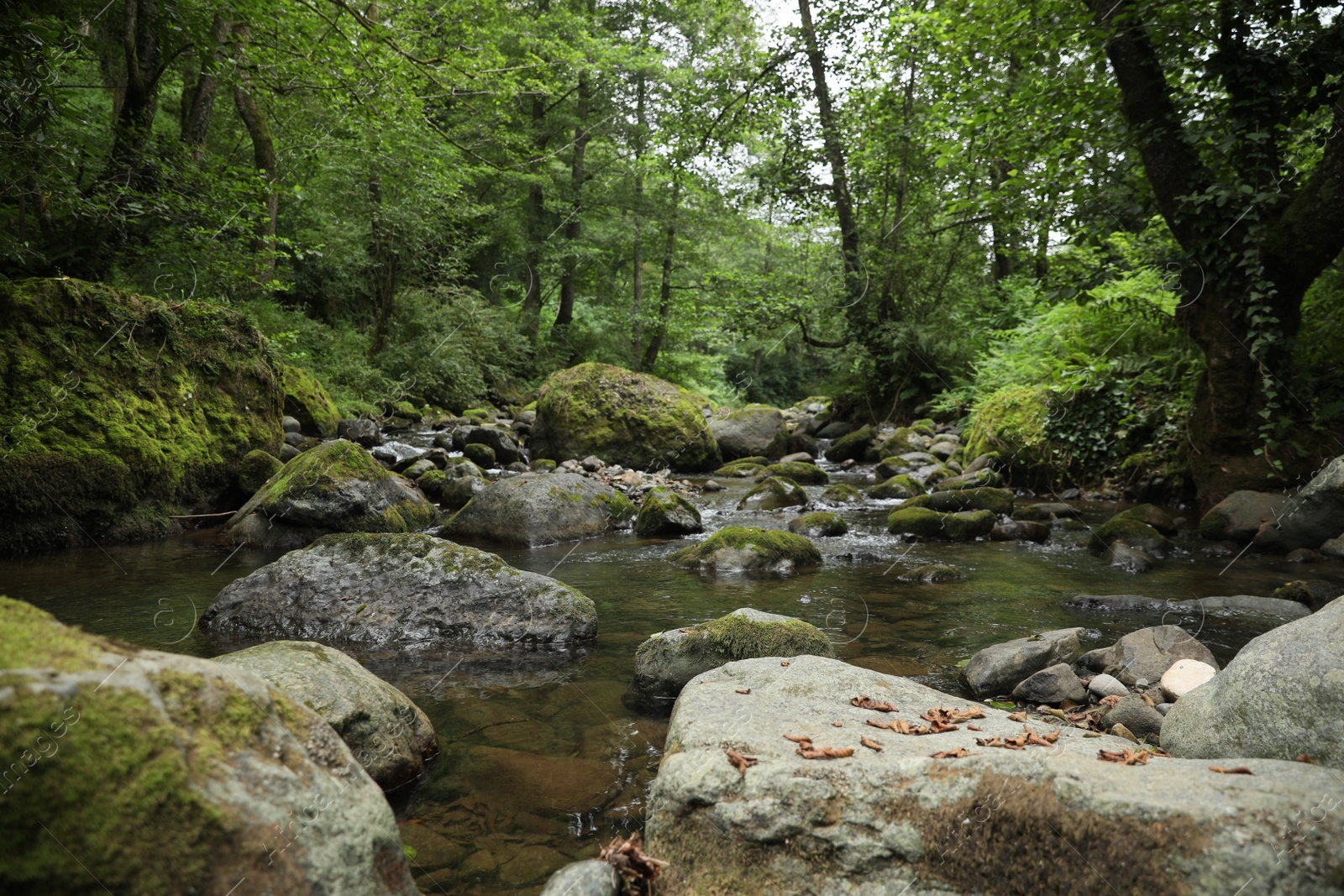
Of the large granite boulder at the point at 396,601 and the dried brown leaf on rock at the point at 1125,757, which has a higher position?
the dried brown leaf on rock at the point at 1125,757

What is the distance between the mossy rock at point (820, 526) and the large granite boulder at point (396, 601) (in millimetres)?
4419

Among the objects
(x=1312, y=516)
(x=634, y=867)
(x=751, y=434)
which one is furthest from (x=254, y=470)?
(x=1312, y=516)

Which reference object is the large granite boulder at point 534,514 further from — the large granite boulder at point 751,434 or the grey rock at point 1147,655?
the large granite boulder at point 751,434

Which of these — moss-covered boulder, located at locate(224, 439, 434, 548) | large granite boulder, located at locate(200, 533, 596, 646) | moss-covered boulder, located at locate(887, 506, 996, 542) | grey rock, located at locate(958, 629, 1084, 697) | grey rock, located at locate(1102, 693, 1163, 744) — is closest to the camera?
grey rock, located at locate(1102, 693, 1163, 744)

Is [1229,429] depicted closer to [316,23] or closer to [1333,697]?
[1333,697]

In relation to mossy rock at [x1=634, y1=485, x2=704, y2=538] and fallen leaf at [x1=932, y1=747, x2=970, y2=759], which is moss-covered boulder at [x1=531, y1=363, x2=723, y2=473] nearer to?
mossy rock at [x1=634, y1=485, x2=704, y2=538]

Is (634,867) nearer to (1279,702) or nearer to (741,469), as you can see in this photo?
(1279,702)

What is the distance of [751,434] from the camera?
54.0ft

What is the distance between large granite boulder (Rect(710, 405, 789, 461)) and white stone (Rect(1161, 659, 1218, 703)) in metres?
12.2

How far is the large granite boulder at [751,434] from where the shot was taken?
16.3 meters

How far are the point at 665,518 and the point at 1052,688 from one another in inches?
217

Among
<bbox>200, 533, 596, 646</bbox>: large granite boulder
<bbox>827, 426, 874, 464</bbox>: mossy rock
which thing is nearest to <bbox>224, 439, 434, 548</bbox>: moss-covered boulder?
<bbox>200, 533, 596, 646</bbox>: large granite boulder

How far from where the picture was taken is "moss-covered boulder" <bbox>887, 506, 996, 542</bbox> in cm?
889

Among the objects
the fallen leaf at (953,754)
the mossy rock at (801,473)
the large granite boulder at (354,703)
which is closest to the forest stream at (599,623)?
the large granite boulder at (354,703)
